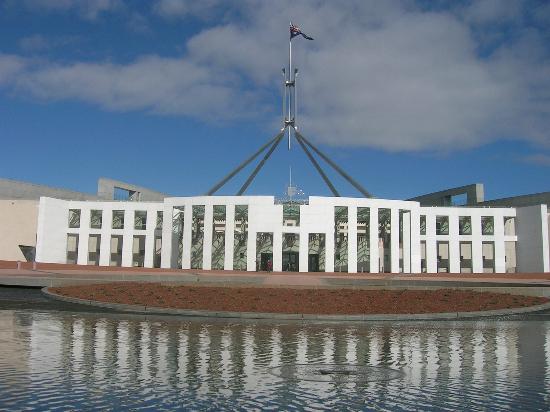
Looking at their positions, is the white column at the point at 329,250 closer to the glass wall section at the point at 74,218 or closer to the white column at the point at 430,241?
the white column at the point at 430,241

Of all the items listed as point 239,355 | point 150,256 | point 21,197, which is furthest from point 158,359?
point 21,197

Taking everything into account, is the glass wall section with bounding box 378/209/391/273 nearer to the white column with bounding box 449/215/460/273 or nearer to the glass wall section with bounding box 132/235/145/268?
the white column with bounding box 449/215/460/273

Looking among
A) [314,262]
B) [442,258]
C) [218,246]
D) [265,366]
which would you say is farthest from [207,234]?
[265,366]

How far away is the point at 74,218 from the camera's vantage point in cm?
6550

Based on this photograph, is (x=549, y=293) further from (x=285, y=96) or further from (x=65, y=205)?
(x=65, y=205)

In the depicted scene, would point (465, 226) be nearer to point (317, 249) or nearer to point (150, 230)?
point (317, 249)

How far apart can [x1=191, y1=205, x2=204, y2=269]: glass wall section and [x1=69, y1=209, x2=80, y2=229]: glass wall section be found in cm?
1467

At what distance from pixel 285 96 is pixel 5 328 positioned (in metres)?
58.0

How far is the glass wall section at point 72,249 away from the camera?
67750mm

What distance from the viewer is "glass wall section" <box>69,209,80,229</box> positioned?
212 ft

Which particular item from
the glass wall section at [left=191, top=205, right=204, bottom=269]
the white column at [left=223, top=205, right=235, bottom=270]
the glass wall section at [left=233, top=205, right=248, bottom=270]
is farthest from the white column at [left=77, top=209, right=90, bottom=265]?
the white column at [left=223, top=205, right=235, bottom=270]

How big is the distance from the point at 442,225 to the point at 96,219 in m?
42.0

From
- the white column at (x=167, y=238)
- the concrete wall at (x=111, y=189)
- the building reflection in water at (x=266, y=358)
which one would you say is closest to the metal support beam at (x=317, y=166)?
the white column at (x=167, y=238)

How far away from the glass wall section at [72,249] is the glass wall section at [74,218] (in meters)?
2.18
